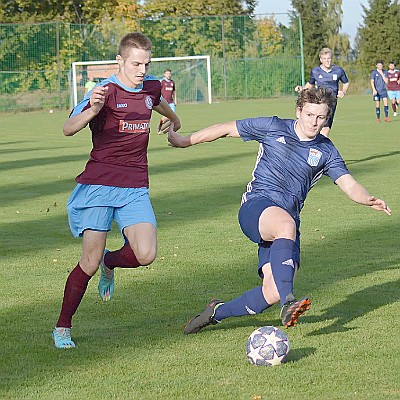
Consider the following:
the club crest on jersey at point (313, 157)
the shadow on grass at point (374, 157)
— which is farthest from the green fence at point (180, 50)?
the club crest on jersey at point (313, 157)

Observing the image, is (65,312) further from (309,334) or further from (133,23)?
(133,23)

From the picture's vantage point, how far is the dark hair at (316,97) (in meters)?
6.13

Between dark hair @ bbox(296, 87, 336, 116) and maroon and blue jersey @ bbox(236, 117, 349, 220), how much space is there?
0.80 feet

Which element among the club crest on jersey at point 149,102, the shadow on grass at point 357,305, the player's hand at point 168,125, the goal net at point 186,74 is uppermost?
the club crest on jersey at point 149,102

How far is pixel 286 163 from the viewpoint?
248 inches

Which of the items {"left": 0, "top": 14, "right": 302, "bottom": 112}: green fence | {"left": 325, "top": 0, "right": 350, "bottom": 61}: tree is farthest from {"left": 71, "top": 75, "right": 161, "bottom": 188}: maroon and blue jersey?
{"left": 325, "top": 0, "right": 350, "bottom": 61}: tree

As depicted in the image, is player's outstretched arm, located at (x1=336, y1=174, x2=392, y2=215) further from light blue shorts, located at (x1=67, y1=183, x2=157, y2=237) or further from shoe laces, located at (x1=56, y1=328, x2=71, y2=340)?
shoe laces, located at (x1=56, y1=328, x2=71, y2=340)

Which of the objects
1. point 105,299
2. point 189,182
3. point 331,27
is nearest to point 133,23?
point 331,27

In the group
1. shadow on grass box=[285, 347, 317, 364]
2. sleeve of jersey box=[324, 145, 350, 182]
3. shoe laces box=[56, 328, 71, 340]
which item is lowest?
shadow on grass box=[285, 347, 317, 364]

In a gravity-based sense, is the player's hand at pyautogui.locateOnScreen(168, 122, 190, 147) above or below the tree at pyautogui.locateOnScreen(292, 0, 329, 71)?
above

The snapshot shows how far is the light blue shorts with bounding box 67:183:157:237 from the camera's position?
618 centimetres

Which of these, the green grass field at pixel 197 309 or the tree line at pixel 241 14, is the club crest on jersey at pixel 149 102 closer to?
the green grass field at pixel 197 309

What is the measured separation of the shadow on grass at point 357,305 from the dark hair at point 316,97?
143 centimetres

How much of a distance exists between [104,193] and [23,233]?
4835mm
